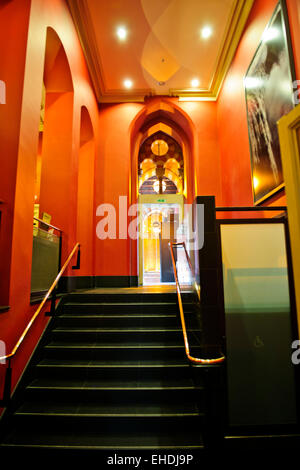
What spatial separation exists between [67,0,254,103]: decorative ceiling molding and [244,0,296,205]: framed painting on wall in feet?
4.50

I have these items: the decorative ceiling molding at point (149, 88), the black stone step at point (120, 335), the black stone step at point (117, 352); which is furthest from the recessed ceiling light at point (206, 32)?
the black stone step at point (117, 352)

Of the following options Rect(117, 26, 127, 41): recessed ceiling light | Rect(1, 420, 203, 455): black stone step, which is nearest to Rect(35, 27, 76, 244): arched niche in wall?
Rect(117, 26, 127, 41): recessed ceiling light

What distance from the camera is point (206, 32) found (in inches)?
237

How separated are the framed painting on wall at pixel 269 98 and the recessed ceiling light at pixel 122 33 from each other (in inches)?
118

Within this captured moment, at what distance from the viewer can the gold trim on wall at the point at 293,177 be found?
203cm

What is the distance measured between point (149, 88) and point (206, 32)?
2.21 meters

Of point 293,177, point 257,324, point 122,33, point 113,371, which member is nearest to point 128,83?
point 122,33

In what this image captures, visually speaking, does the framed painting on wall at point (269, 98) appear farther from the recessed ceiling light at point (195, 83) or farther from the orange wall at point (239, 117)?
the recessed ceiling light at point (195, 83)

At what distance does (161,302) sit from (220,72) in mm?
6157

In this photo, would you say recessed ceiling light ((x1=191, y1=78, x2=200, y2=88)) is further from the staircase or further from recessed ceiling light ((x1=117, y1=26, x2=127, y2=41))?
the staircase

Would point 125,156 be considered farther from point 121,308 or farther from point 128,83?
point 121,308

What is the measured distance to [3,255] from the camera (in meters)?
3.05

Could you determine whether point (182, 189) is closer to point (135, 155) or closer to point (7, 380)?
point (135, 155)

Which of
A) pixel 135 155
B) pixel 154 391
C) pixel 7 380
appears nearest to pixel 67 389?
pixel 7 380
